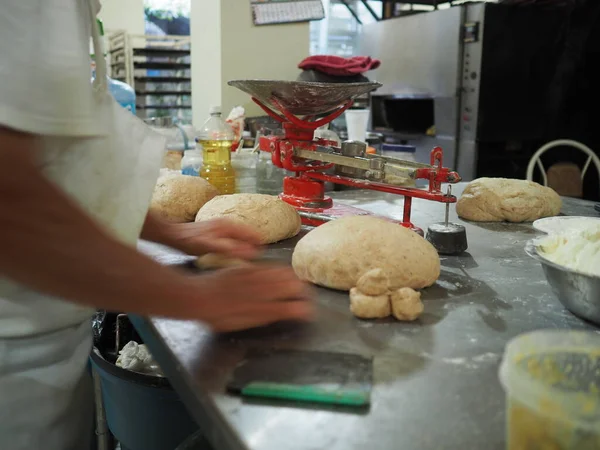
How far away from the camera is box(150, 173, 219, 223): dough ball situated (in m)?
1.44

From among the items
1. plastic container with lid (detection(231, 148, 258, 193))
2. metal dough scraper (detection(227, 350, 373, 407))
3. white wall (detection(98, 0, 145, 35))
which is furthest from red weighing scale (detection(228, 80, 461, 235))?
white wall (detection(98, 0, 145, 35))

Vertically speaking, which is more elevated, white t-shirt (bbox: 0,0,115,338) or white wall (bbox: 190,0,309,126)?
white wall (bbox: 190,0,309,126)

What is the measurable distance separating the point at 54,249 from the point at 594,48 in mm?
3541

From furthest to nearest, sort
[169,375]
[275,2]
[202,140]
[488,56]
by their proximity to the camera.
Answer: [275,2], [488,56], [202,140], [169,375]

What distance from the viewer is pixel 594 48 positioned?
10.7ft

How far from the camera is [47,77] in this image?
2.26 ft

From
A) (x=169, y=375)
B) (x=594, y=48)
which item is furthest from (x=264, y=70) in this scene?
(x=169, y=375)

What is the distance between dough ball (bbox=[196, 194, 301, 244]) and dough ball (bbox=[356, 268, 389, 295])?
16.9 inches

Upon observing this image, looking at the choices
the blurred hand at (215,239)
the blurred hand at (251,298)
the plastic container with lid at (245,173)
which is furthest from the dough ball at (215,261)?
the plastic container with lid at (245,173)

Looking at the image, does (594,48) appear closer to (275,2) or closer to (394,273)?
(275,2)

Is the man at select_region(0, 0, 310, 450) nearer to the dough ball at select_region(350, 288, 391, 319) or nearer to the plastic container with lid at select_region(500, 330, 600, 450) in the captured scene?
→ the dough ball at select_region(350, 288, 391, 319)

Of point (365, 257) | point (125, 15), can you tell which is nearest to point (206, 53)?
point (365, 257)

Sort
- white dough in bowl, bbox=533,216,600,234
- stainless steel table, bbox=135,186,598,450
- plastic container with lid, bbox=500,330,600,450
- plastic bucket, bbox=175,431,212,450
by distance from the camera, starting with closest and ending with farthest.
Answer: plastic container with lid, bbox=500,330,600,450, stainless steel table, bbox=135,186,598,450, plastic bucket, bbox=175,431,212,450, white dough in bowl, bbox=533,216,600,234

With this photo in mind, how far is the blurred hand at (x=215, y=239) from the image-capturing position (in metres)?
1.00
